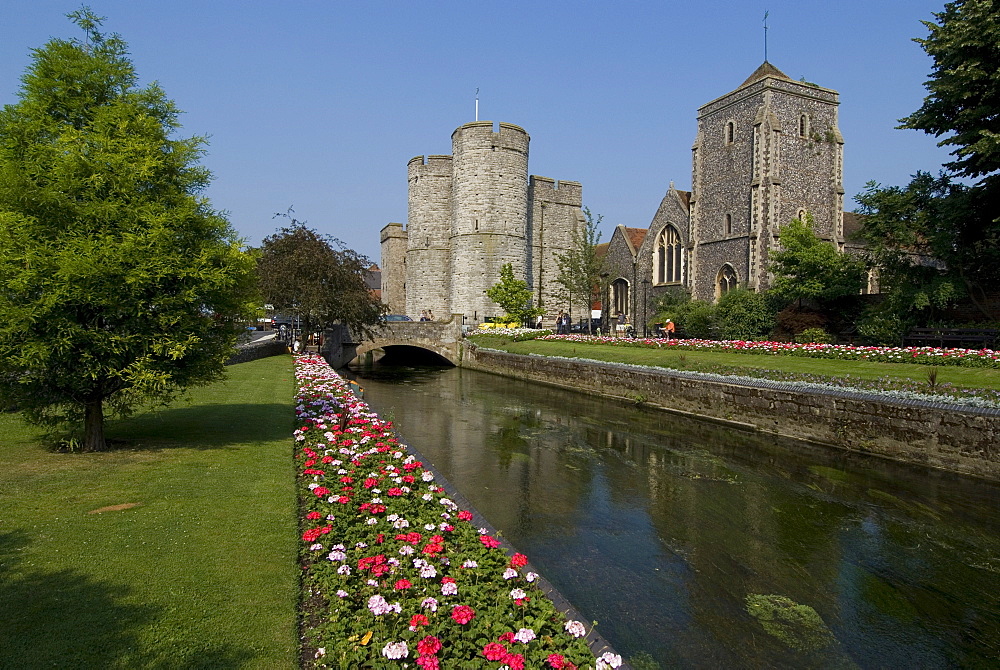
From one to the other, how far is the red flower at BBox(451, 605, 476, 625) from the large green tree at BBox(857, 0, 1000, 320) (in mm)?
20191

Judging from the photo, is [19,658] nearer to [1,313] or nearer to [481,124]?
[1,313]

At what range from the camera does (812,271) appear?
27.4m

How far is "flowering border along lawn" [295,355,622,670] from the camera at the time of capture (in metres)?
3.57

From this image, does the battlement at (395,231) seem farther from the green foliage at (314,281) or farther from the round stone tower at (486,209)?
the green foliage at (314,281)

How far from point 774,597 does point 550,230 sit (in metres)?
47.3

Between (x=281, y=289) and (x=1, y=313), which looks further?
(x=281, y=289)

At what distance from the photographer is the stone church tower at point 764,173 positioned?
112 ft

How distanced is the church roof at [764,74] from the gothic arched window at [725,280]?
11.4 m

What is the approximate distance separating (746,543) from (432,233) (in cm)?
4519

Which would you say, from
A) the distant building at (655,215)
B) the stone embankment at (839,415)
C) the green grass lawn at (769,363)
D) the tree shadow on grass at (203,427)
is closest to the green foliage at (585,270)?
the distant building at (655,215)

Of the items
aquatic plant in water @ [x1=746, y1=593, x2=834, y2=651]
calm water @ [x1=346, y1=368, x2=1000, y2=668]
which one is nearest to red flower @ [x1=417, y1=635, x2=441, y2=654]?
calm water @ [x1=346, y1=368, x2=1000, y2=668]

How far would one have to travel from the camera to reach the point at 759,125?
34.3 meters

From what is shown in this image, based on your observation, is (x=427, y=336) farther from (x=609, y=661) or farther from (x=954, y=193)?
(x=609, y=661)

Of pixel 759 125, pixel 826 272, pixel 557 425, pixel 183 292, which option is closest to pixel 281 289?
pixel 557 425
